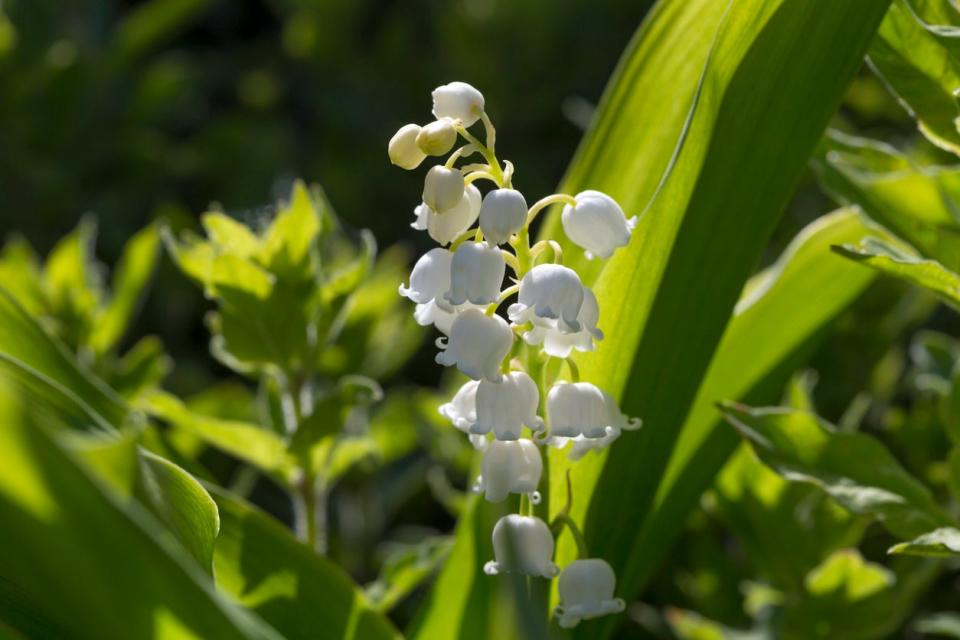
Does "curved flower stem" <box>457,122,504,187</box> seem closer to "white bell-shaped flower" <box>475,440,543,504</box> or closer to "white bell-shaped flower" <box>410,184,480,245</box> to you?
"white bell-shaped flower" <box>410,184,480,245</box>

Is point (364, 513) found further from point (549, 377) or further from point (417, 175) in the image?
point (417, 175)

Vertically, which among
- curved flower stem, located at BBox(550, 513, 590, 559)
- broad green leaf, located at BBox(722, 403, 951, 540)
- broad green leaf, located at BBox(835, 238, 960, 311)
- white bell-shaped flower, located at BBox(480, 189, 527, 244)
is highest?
broad green leaf, located at BBox(835, 238, 960, 311)

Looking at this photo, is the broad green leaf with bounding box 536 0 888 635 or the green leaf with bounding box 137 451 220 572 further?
the broad green leaf with bounding box 536 0 888 635

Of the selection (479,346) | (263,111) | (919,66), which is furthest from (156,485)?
(263,111)

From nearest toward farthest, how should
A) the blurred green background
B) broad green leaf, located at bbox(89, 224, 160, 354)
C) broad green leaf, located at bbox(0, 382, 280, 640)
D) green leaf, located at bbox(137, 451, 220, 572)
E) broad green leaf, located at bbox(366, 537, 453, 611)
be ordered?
broad green leaf, located at bbox(0, 382, 280, 640) → green leaf, located at bbox(137, 451, 220, 572) → broad green leaf, located at bbox(366, 537, 453, 611) → broad green leaf, located at bbox(89, 224, 160, 354) → the blurred green background

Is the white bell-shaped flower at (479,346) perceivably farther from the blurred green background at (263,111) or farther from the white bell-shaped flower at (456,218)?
the blurred green background at (263,111)

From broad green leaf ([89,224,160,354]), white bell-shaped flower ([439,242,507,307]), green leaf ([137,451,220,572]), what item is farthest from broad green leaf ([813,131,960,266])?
broad green leaf ([89,224,160,354])

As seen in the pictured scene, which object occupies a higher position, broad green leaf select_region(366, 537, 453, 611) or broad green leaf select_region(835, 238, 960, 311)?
broad green leaf select_region(835, 238, 960, 311)
